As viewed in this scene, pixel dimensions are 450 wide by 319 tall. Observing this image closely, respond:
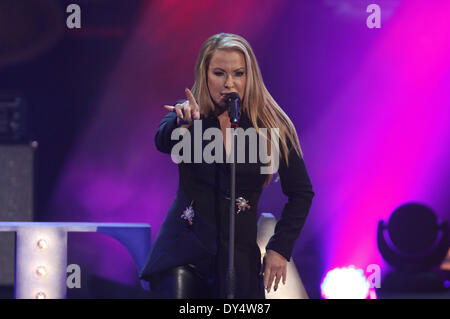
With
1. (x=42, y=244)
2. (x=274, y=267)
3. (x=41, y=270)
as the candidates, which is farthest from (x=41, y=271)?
(x=274, y=267)

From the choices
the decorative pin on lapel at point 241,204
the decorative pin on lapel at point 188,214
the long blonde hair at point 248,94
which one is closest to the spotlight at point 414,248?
the long blonde hair at point 248,94

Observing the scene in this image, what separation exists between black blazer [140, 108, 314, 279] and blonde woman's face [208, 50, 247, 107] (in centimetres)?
9

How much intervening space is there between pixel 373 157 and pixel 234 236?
3.24 metres

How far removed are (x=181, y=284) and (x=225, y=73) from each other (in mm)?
729

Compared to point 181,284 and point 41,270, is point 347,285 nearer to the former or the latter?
point 41,270

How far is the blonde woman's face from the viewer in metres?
2.31

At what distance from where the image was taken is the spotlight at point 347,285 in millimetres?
3611

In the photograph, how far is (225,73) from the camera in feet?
7.60

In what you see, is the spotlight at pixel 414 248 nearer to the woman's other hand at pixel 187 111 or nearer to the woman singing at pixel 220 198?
the woman singing at pixel 220 198

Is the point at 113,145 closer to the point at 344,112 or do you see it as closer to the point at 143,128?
the point at 143,128

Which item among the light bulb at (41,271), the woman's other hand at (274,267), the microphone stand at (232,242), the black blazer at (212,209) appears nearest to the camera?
the microphone stand at (232,242)

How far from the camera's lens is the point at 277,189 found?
17.4ft

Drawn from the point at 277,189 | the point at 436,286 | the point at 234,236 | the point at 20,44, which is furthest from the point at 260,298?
the point at 20,44

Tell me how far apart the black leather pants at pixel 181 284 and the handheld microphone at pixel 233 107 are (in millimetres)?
475
